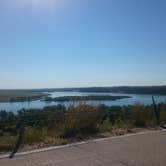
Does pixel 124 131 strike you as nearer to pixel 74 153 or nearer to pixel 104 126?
pixel 104 126

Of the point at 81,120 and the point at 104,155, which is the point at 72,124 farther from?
the point at 104,155

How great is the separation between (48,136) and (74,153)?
1.97 m

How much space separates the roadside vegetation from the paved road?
1.01m

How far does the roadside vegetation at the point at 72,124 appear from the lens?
775 cm

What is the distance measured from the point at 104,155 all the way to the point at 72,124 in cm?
281

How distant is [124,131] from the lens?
923cm

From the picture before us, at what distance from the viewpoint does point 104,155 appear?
6.23m

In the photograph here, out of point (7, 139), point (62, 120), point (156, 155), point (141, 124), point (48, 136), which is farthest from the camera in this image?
point (141, 124)

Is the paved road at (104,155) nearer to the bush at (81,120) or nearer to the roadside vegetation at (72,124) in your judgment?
the roadside vegetation at (72,124)

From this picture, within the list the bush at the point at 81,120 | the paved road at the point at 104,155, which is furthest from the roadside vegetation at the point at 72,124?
the paved road at the point at 104,155

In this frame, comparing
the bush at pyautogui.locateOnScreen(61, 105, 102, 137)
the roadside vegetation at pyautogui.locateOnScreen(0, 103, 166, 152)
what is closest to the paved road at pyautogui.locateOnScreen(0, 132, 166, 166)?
the roadside vegetation at pyautogui.locateOnScreen(0, 103, 166, 152)

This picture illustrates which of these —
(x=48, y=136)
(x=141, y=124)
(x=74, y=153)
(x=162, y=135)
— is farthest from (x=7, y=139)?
(x=141, y=124)

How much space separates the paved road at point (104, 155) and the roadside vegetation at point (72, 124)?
1005 millimetres

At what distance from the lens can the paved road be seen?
5617 mm
